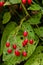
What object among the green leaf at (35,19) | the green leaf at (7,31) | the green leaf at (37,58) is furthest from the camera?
the green leaf at (7,31)

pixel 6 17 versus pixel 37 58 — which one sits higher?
pixel 6 17

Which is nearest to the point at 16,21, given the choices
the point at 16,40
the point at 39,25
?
the point at 39,25

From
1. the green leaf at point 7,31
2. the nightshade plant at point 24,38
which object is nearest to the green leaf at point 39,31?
the nightshade plant at point 24,38

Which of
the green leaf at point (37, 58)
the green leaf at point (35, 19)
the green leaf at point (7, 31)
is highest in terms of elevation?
the green leaf at point (35, 19)

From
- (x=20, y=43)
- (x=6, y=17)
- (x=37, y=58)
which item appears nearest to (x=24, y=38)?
(x=20, y=43)

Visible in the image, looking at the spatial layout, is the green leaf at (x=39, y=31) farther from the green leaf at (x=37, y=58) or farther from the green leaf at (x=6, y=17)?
the green leaf at (x=6, y=17)

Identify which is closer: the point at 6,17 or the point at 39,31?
the point at 39,31

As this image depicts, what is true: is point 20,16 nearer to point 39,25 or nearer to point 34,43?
point 39,25

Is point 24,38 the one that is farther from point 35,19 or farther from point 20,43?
point 35,19
